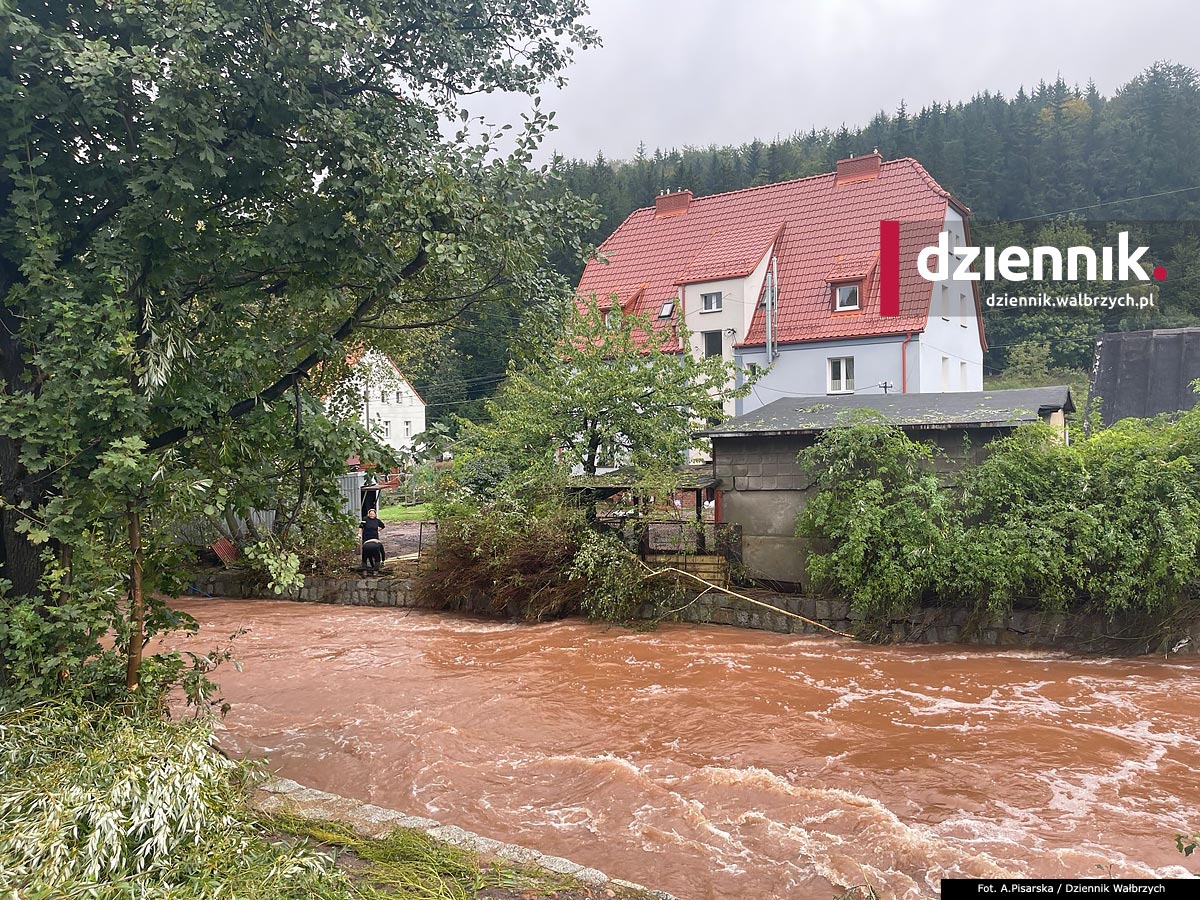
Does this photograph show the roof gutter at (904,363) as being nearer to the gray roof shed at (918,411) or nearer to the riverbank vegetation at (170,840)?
the gray roof shed at (918,411)

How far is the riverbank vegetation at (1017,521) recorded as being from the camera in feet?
36.0

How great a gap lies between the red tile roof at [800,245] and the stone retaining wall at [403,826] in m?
20.1

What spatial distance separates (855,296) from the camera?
27000mm

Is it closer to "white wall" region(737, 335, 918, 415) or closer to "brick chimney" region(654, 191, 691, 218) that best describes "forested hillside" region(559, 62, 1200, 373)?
"brick chimney" region(654, 191, 691, 218)

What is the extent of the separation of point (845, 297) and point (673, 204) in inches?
359

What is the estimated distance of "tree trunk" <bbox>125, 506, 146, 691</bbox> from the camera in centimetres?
572

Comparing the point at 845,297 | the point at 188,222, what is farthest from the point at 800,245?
the point at 188,222

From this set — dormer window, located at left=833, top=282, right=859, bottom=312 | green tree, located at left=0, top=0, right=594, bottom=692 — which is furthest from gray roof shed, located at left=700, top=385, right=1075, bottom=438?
dormer window, located at left=833, top=282, right=859, bottom=312

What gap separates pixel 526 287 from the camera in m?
7.23

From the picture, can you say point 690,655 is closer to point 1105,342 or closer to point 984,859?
point 984,859

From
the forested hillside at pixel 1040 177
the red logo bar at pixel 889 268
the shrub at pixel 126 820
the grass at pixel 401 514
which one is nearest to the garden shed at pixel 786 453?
the shrub at pixel 126 820

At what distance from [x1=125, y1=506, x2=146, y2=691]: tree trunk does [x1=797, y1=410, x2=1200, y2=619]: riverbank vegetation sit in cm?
891

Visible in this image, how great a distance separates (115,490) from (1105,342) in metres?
20.8

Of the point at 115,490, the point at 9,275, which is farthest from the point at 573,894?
the point at 9,275
